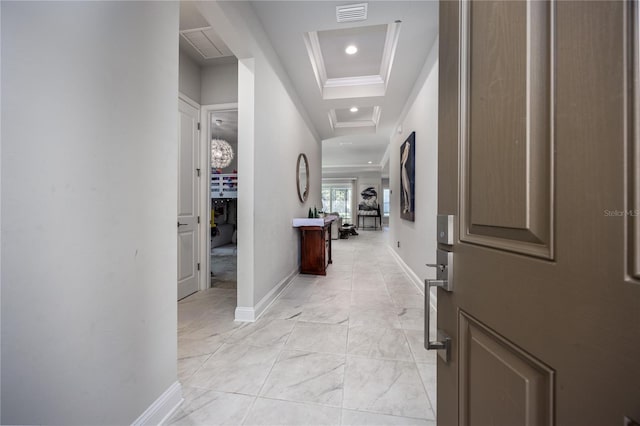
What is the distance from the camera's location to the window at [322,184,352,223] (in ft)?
44.1

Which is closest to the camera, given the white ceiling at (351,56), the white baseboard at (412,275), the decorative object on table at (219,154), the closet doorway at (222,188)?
the white ceiling at (351,56)

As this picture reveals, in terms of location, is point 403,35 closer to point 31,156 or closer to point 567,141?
point 567,141

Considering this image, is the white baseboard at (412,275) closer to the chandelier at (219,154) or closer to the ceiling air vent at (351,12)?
the ceiling air vent at (351,12)

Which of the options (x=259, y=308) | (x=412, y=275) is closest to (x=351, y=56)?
(x=412, y=275)

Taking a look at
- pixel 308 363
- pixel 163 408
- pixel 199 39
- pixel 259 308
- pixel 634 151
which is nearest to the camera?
pixel 634 151

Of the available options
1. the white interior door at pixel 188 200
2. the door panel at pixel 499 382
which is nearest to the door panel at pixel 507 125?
the door panel at pixel 499 382

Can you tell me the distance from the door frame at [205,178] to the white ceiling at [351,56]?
116 centimetres

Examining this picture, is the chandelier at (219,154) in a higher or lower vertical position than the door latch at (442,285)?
higher

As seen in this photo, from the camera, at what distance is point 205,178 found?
3275 millimetres

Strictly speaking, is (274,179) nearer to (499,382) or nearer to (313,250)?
(313,250)

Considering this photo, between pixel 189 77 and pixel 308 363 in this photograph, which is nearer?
pixel 308 363

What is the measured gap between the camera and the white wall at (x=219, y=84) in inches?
126

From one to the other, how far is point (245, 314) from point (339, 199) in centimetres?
1164

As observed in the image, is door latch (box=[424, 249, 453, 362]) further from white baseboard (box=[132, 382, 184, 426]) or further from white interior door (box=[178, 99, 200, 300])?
white interior door (box=[178, 99, 200, 300])
